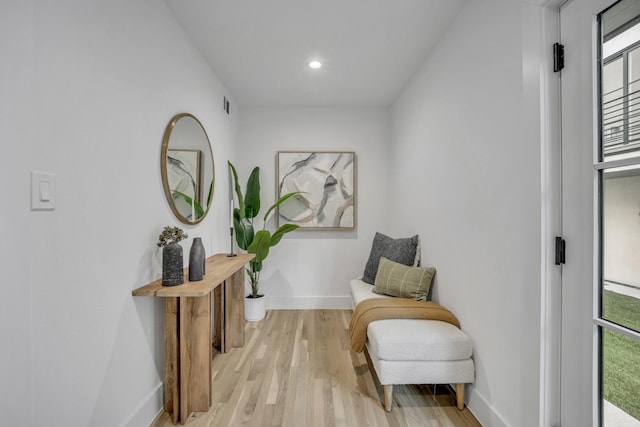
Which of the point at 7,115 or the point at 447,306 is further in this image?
the point at 447,306

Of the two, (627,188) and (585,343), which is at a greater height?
(627,188)

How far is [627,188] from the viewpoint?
1033 mm

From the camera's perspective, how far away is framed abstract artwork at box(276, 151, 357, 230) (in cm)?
369

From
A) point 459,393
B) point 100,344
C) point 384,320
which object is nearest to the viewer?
point 100,344

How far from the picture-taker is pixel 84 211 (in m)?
1.26

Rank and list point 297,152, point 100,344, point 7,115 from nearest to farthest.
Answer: point 7,115
point 100,344
point 297,152

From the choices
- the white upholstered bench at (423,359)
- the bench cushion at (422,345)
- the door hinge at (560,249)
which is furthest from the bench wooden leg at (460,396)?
the door hinge at (560,249)

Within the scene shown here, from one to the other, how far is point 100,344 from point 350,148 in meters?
3.10

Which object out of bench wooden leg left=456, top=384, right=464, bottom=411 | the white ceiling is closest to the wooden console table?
bench wooden leg left=456, top=384, right=464, bottom=411

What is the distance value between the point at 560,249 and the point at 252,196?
111 inches

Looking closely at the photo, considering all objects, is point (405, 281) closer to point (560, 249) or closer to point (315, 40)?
point (560, 249)

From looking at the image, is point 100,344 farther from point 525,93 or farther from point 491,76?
point 491,76

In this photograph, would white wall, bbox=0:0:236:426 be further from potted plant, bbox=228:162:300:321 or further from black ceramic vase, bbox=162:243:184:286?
potted plant, bbox=228:162:300:321

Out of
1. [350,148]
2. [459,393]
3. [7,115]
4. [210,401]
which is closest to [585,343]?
[459,393]
